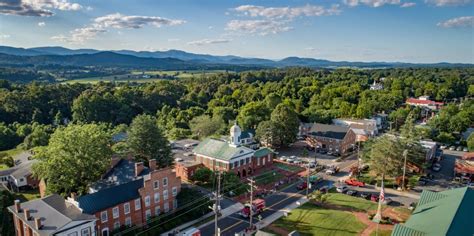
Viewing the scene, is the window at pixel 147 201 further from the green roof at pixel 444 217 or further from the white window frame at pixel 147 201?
the green roof at pixel 444 217

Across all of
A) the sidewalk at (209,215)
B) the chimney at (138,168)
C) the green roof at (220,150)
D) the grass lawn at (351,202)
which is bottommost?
the sidewalk at (209,215)

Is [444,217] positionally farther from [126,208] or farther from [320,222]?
[126,208]

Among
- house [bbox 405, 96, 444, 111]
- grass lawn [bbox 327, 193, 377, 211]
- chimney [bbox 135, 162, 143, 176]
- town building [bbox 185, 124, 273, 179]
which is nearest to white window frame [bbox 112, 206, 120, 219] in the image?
chimney [bbox 135, 162, 143, 176]

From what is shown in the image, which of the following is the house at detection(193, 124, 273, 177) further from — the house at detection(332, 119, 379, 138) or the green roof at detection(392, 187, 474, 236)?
the house at detection(332, 119, 379, 138)

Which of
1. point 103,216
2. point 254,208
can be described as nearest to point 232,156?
point 254,208

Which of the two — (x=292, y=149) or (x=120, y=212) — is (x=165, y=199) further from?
(x=292, y=149)

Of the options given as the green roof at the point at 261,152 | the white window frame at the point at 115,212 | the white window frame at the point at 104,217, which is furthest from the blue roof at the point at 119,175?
the green roof at the point at 261,152

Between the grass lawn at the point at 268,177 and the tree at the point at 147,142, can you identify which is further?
the grass lawn at the point at 268,177
